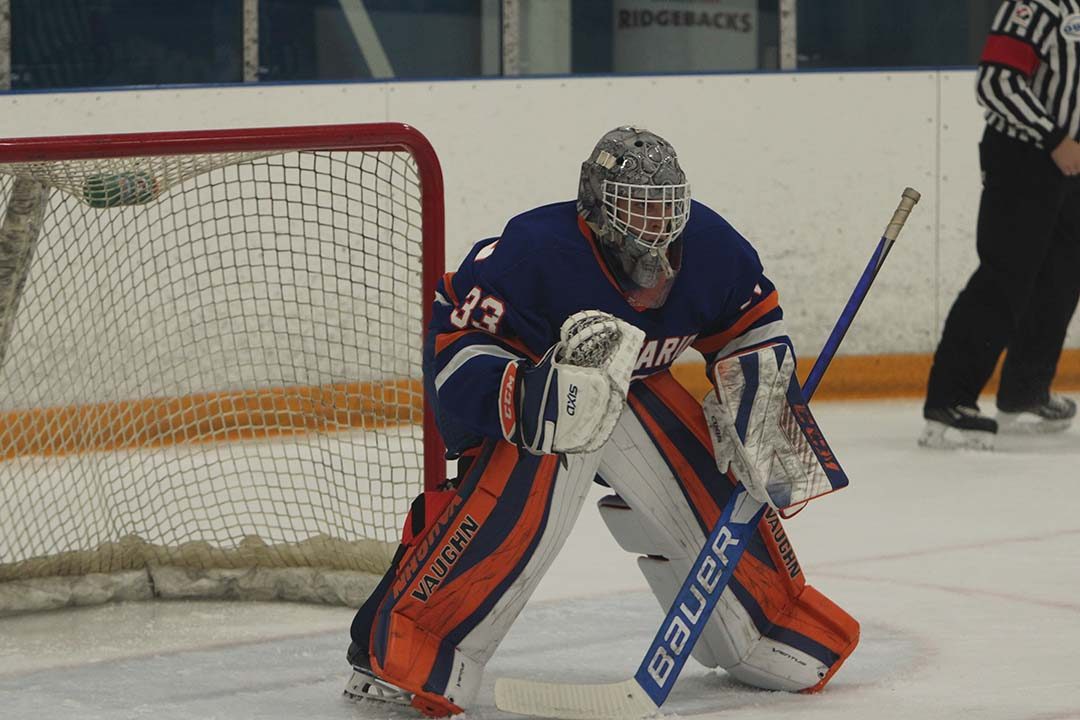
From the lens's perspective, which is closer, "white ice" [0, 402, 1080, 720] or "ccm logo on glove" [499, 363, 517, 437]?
"ccm logo on glove" [499, 363, 517, 437]

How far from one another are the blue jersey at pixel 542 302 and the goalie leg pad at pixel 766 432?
0.14ft

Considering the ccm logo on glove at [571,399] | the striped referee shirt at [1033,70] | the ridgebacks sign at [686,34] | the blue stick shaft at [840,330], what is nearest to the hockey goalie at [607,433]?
the ccm logo on glove at [571,399]

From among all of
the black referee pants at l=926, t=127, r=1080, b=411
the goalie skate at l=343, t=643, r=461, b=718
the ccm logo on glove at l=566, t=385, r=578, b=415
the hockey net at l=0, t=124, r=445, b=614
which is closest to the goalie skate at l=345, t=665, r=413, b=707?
the goalie skate at l=343, t=643, r=461, b=718

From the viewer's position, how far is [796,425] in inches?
90.1

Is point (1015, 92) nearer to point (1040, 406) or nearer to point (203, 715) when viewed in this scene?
point (1040, 406)

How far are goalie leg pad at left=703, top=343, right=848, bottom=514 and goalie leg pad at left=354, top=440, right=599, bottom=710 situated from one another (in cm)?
17

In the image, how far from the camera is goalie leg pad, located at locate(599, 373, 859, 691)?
7.43ft

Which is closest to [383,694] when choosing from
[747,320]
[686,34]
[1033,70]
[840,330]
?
[747,320]

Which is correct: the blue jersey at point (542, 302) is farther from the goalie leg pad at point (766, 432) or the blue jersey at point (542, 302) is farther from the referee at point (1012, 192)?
the referee at point (1012, 192)

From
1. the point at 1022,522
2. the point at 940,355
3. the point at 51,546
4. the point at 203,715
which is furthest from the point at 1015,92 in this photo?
the point at 203,715

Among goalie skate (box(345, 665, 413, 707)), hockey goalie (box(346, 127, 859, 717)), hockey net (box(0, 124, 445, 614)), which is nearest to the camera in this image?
hockey goalie (box(346, 127, 859, 717))

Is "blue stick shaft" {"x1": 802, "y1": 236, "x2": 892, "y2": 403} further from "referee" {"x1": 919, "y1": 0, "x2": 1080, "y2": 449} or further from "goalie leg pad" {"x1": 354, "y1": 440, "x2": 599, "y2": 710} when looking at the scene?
"referee" {"x1": 919, "y1": 0, "x2": 1080, "y2": 449}

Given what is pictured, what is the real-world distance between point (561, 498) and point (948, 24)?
3451 millimetres

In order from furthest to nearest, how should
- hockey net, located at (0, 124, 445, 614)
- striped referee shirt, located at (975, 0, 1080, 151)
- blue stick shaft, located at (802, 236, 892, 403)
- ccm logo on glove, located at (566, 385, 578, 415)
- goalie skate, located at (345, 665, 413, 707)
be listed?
striped referee shirt, located at (975, 0, 1080, 151)
hockey net, located at (0, 124, 445, 614)
blue stick shaft, located at (802, 236, 892, 403)
goalie skate, located at (345, 665, 413, 707)
ccm logo on glove, located at (566, 385, 578, 415)
